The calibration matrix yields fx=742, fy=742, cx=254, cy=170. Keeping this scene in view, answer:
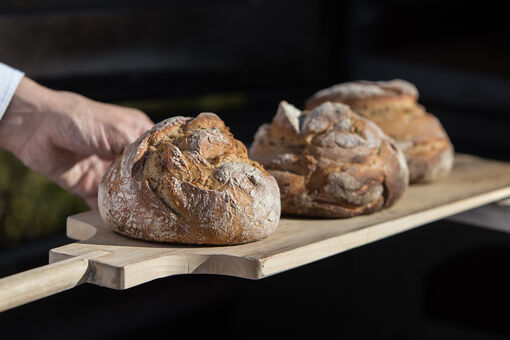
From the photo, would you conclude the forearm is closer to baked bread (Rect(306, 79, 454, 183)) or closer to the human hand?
the human hand

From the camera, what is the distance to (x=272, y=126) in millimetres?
2199

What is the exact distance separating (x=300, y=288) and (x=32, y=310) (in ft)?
4.36

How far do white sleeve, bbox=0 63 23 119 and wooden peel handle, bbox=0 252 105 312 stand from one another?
0.80m

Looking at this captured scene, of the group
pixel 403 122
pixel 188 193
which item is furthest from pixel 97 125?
pixel 403 122

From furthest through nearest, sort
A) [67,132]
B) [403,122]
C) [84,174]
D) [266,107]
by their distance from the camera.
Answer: [266,107] → [403,122] → [84,174] → [67,132]

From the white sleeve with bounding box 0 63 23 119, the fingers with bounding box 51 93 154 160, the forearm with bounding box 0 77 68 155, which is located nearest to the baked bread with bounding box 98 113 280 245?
the fingers with bounding box 51 93 154 160

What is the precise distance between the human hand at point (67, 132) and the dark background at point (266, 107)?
1003 millimetres

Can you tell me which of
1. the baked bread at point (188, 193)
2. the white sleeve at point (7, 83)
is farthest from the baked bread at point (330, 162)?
the white sleeve at point (7, 83)

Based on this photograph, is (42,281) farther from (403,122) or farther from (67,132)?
(403,122)

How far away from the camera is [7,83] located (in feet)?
7.23

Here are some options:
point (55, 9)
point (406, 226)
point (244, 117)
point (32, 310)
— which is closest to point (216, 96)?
point (244, 117)

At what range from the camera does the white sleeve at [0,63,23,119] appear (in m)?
2.19

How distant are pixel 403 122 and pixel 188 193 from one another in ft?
3.40

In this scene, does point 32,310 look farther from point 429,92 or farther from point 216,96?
point 429,92
